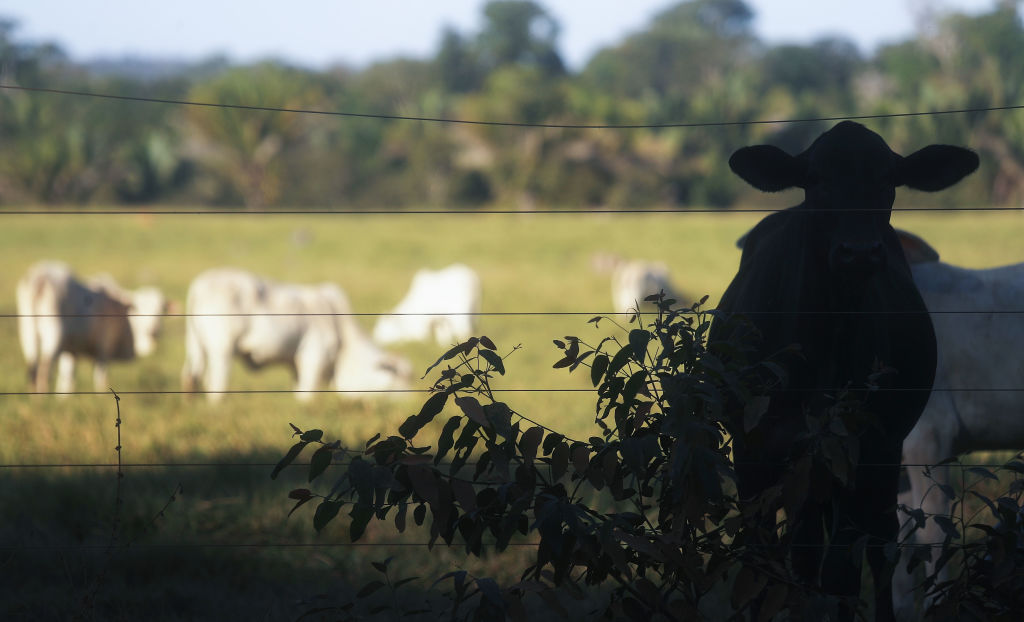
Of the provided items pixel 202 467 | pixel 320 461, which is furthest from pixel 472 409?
pixel 202 467

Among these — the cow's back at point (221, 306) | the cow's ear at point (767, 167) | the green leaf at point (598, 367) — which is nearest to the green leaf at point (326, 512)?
the green leaf at point (598, 367)

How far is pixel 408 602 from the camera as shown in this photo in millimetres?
4066

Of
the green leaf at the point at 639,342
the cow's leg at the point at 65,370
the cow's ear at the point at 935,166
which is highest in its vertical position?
the cow's ear at the point at 935,166

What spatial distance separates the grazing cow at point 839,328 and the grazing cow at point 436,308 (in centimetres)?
1511

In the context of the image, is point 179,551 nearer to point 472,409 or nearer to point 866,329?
point 472,409

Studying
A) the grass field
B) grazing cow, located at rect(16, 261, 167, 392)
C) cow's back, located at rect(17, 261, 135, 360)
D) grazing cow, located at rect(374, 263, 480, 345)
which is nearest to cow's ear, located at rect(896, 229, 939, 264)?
the grass field

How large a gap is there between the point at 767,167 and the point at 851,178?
31 cm

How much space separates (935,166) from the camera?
11.0 ft

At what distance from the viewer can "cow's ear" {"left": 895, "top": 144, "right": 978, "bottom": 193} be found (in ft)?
10.9

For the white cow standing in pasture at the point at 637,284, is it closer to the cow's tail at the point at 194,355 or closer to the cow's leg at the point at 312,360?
the cow's leg at the point at 312,360

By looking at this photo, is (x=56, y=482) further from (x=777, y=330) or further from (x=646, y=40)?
(x=646, y=40)

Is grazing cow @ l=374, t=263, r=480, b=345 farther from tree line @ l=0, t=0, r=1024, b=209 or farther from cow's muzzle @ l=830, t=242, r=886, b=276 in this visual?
tree line @ l=0, t=0, r=1024, b=209

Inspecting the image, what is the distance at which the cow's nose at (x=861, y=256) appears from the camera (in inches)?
115

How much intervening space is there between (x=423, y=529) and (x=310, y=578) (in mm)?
861
